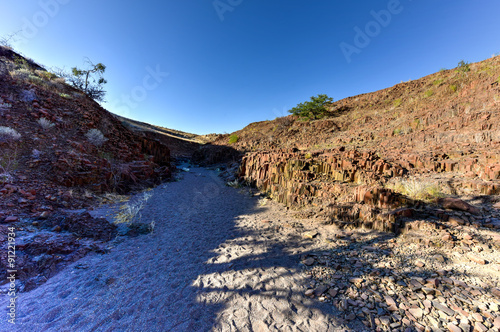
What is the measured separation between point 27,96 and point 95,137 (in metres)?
3.36

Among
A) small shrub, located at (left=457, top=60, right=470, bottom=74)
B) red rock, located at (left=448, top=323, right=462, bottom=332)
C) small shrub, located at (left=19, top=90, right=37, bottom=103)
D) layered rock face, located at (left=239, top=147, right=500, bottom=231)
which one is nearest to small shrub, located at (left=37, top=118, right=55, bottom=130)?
small shrub, located at (left=19, top=90, right=37, bottom=103)

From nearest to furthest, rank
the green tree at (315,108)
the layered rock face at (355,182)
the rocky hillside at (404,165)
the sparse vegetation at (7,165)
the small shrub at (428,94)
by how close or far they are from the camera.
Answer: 1. the layered rock face at (355,182)
2. the rocky hillside at (404,165)
3. the sparse vegetation at (7,165)
4. the small shrub at (428,94)
5. the green tree at (315,108)

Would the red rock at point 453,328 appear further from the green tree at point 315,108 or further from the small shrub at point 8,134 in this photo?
the green tree at point 315,108

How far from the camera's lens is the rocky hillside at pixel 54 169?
376 centimetres

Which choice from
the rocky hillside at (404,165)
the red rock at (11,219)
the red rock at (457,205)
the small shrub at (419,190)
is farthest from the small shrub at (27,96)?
the red rock at (457,205)

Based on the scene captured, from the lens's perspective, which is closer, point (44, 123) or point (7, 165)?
point (7, 165)

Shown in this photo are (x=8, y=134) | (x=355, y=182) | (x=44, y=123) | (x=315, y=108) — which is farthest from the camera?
(x=315, y=108)

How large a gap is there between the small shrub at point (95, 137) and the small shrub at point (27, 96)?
8.78 ft

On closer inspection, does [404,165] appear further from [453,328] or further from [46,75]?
[46,75]

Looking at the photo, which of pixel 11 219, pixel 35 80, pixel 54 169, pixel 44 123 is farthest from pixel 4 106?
pixel 11 219

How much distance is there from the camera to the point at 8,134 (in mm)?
6719

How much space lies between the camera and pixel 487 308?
2.09m

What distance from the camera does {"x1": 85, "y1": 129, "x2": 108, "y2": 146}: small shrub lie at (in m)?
9.56

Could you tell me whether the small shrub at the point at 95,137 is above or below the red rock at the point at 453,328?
above
